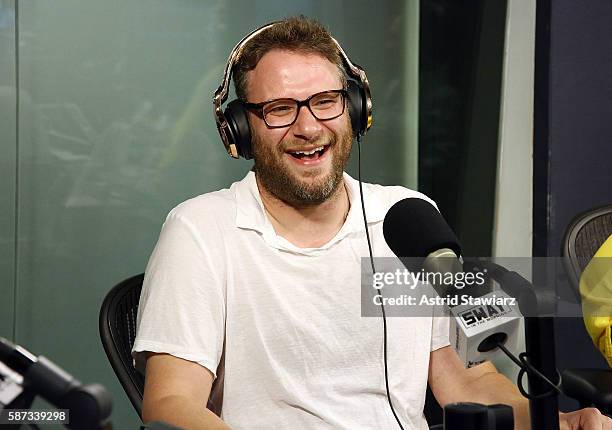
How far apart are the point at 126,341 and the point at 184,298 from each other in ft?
0.68

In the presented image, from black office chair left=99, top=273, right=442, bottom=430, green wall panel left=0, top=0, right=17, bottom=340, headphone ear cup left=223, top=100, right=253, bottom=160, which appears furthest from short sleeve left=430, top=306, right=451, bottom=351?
green wall panel left=0, top=0, right=17, bottom=340

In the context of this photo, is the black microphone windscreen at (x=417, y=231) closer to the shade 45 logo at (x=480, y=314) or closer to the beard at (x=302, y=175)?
the shade 45 logo at (x=480, y=314)

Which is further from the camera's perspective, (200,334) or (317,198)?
(317,198)

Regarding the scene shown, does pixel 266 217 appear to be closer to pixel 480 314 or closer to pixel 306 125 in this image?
pixel 306 125

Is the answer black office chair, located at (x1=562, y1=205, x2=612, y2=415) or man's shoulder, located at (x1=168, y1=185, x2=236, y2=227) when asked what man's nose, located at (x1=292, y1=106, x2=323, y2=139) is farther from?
black office chair, located at (x1=562, y1=205, x2=612, y2=415)

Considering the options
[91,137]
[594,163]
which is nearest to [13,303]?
[91,137]

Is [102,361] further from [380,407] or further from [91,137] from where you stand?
[380,407]

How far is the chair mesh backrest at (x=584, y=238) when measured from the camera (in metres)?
2.11

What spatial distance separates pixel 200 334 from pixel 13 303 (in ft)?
4.57

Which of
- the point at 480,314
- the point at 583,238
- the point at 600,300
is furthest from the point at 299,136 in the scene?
the point at 583,238

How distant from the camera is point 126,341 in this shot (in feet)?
5.36

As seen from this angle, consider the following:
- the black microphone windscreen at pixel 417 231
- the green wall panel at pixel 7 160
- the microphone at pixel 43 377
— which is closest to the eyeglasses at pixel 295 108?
the black microphone windscreen at pixel 417 231

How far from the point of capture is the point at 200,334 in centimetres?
147

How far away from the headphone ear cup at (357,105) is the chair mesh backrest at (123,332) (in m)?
0.50
